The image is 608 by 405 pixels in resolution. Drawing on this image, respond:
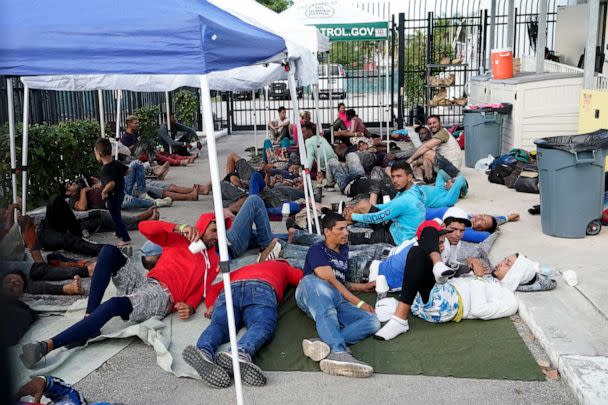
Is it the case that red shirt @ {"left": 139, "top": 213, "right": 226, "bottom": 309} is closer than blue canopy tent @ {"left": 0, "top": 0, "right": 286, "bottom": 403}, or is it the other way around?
blue canopy tent @ {"left": 0, "top": 0, "right": 286, "bottom": 403}

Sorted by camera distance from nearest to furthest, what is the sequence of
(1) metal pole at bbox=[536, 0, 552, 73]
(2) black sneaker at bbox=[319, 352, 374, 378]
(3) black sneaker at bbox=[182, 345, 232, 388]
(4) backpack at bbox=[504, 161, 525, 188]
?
(3) black sneaker at bbox=[182, 345, 232, 388], (2) black sneaker at bbox=[319, 352, 374, 378], (4) backpack at bbox=[504, 161, 525, 188], (1) metal pole at bbox=[536, 0, 552, 73]

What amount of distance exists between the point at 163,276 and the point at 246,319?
33.5 inches

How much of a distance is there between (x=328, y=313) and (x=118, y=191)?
4.13m

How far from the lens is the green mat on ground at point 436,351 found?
16.3ft

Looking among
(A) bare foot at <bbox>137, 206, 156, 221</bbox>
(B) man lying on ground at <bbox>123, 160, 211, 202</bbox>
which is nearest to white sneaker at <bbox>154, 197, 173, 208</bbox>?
(B) man lying on ground at <bbox>123, 160, 211, 202</bbox>

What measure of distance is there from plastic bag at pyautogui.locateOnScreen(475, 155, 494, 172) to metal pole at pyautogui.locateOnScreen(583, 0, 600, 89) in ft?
6.95

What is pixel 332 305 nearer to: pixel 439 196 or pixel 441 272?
pixel 441 272

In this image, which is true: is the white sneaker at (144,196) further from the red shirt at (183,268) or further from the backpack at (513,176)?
the backpack at (513,176)

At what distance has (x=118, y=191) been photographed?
338 inches

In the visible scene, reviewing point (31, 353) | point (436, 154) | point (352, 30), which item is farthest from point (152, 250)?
point (352, 30)

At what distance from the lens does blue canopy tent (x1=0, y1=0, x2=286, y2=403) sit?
423 cm

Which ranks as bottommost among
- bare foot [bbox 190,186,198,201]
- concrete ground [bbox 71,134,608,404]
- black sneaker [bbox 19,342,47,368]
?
concrete ground [bbox 71,134,608,404]

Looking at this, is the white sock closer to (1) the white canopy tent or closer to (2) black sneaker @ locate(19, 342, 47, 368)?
(2) black sneaker @ locate(19, 342, 47, 368)

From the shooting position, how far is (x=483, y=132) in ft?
44.2
